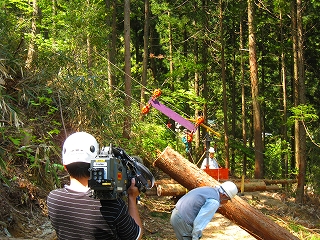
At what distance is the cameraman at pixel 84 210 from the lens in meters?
2.84

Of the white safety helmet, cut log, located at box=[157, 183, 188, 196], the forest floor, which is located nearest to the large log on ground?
the forest floor

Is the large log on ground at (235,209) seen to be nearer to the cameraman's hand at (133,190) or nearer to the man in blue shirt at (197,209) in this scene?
the man in blue shirt at (197,209)

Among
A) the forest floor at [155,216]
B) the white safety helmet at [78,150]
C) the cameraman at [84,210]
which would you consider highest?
the white safety helmet at [78,150]

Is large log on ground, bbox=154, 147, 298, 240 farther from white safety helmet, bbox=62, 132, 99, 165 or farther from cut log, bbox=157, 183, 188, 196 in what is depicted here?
white safety helmet, bbox=62, 132, 99, 165

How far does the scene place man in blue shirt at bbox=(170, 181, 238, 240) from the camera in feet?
20.4

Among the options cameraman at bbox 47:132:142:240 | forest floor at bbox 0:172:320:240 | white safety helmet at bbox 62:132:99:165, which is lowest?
forest floor at bbox 0:172:320:240

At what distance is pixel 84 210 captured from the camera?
288 cm

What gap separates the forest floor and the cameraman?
3489mm

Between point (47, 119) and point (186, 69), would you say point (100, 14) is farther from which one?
point (47, 119)

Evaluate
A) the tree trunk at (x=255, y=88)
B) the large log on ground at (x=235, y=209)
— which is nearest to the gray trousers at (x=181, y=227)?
the large log on ground at (x=235, y=209)

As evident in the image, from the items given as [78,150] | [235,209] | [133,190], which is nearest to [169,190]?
[235,209]

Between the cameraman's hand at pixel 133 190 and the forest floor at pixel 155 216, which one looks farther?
the forest floor at pixel 155 216

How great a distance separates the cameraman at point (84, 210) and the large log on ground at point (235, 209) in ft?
16.5

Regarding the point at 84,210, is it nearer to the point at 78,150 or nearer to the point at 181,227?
the point at 78,150
